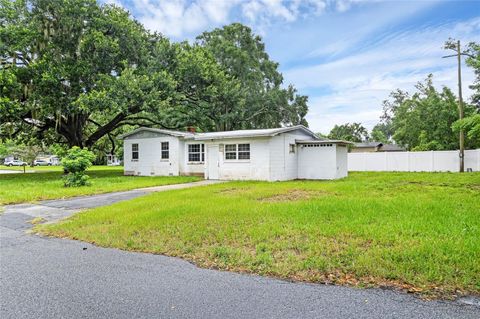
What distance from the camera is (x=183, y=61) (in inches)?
837

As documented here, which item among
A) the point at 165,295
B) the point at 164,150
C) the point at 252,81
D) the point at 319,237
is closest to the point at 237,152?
the point at 164,150

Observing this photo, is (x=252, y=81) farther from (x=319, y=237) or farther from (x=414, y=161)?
(x=319, y=237)

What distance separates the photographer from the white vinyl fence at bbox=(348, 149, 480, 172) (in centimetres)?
2145

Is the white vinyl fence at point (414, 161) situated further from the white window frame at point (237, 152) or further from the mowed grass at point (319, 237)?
the mowed grass at point (319, 237)

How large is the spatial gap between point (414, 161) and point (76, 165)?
2174 centimetres

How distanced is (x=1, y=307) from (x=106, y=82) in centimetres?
1678

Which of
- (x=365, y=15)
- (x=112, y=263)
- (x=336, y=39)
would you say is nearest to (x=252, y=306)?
(x=112, y=263)

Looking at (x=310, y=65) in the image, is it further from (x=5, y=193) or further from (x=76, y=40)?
(x=5, y=193)

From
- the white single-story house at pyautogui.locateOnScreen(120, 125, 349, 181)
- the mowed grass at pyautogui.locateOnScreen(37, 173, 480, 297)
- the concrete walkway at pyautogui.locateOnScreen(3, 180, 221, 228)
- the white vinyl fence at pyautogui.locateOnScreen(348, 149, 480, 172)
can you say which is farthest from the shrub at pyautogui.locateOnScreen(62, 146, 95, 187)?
the white vinyl fence at pyautogui.locateOnScreen(348, 149, 480, 172)

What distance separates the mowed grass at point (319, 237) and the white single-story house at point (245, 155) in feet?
27.2

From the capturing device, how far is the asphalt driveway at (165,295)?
307 cm

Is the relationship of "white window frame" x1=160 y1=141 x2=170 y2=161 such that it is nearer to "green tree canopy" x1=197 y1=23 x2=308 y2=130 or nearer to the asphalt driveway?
"green tree canopy" x1=197 y1=23 x2=308 y2=130

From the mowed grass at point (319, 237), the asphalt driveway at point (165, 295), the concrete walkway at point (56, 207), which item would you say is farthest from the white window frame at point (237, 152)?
the asphalt driveway at point (165, 295)

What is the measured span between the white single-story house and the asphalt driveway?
39.4 feet
